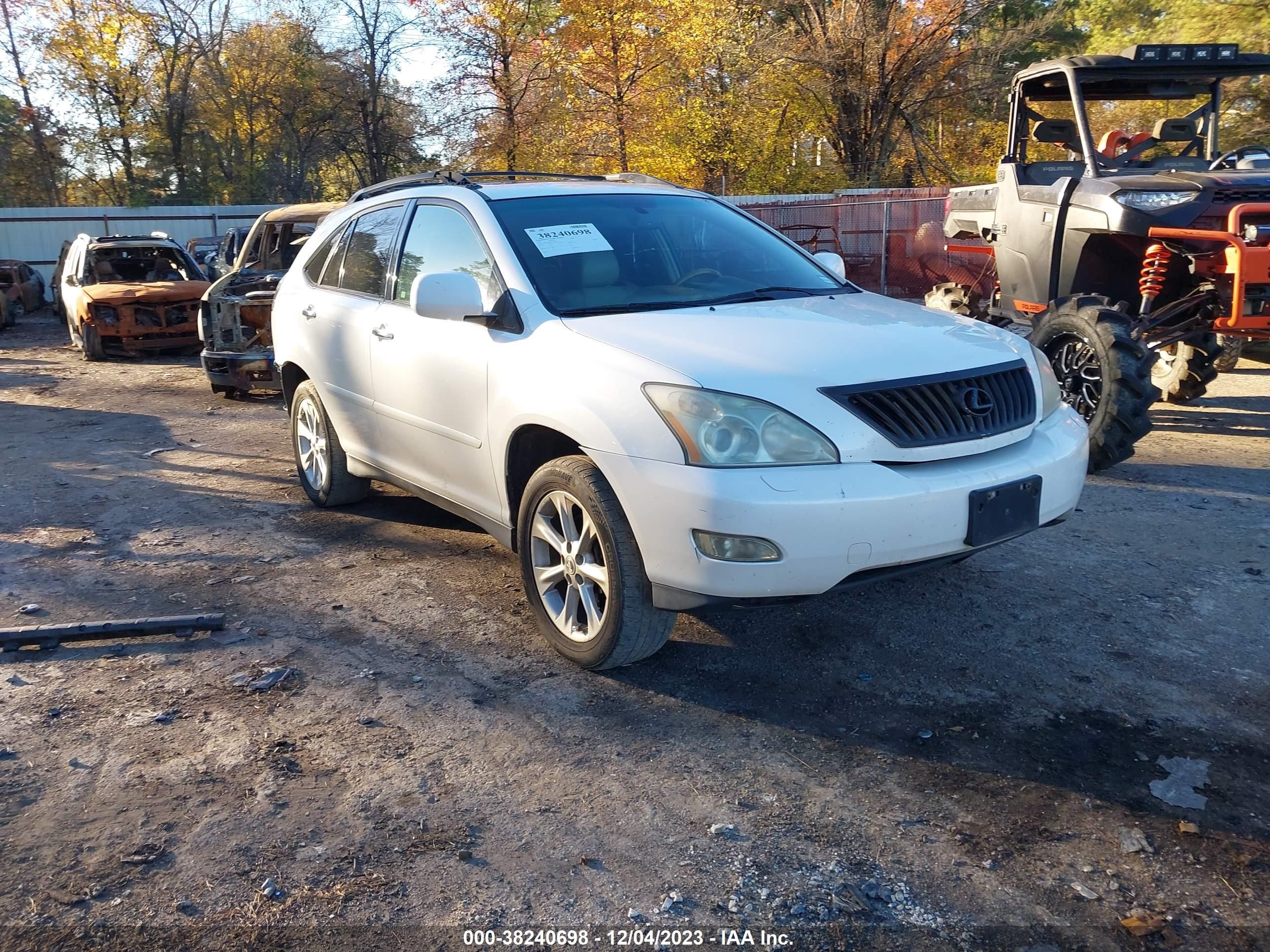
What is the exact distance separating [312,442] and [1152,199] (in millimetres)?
5387

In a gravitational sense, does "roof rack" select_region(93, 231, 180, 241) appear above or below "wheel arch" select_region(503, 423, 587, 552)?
above

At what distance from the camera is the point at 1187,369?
7.94 metres

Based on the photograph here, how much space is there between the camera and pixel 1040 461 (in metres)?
3.70

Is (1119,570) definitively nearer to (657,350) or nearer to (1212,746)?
(1212,746)

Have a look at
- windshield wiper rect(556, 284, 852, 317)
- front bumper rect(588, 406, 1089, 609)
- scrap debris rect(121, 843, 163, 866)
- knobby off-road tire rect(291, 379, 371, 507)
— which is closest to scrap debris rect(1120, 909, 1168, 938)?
front bumper rect(588, 406, 1089, 609)

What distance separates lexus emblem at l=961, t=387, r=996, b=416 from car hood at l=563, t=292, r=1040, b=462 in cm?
9

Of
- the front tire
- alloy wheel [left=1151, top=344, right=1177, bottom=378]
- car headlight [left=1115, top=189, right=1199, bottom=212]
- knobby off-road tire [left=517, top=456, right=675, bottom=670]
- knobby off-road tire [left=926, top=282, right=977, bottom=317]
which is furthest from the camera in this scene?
the front tire

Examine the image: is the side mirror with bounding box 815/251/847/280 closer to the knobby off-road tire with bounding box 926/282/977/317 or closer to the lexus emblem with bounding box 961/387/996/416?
the lexus emblem with bounding box 961/387/996/416

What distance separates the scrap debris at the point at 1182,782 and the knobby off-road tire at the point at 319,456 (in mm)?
4202

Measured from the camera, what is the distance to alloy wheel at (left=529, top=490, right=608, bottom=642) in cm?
373

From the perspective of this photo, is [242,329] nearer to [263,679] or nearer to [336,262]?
[336,262]

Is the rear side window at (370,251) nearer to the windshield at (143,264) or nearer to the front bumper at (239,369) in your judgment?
the front bumper at (239,369)

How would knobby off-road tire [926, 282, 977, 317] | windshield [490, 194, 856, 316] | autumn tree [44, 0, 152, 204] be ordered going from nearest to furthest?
windshield [490, 194, 856, 316], knobby off-road tire [926, 282, 977, 317], autumn tree [44, 0, 152, 204]

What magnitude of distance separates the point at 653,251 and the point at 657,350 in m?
1.14
